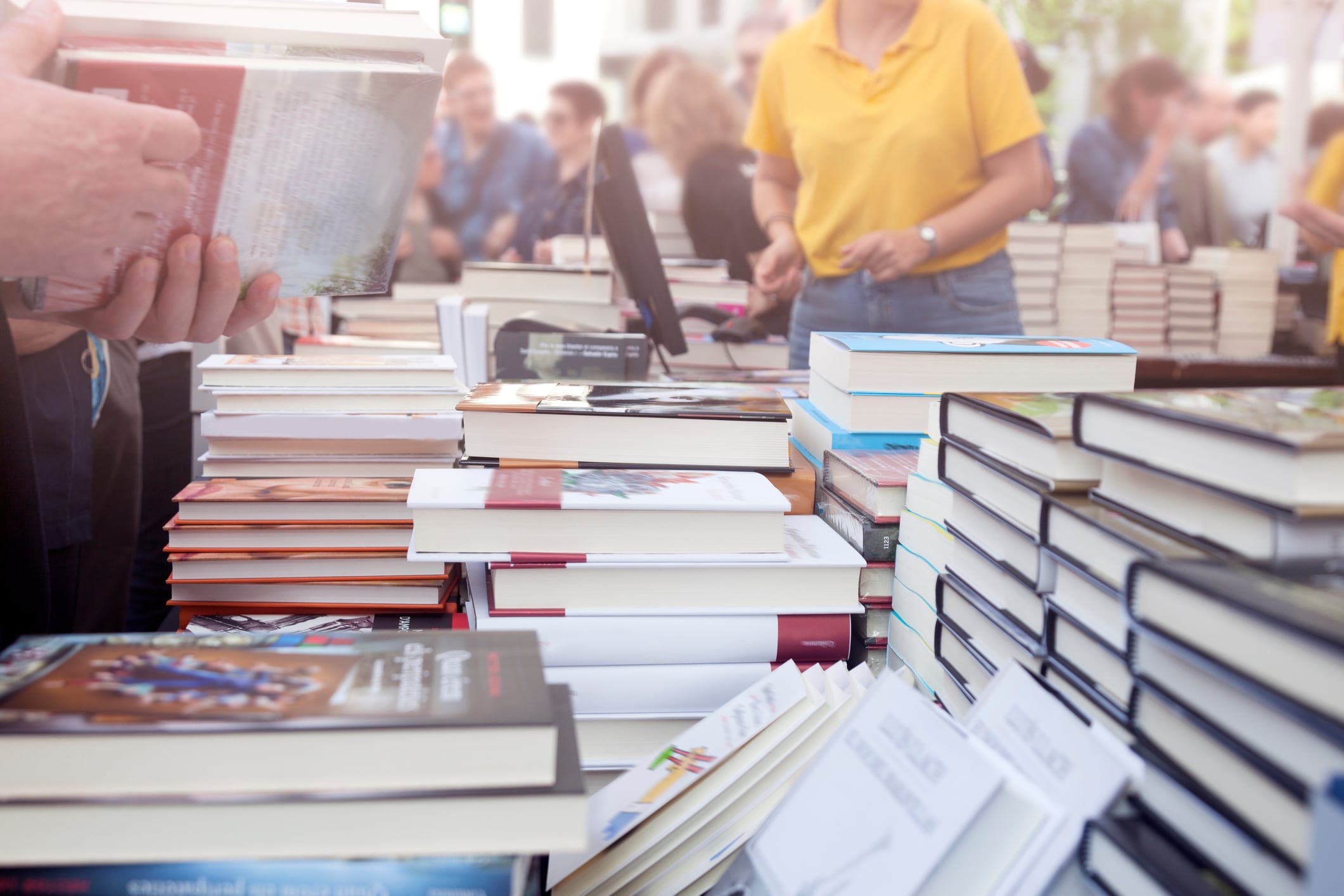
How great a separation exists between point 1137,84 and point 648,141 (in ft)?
9.30

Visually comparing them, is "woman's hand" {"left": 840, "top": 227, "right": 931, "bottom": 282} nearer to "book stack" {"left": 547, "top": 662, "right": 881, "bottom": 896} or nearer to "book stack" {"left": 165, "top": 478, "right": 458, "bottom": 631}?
"book stack" {"left": 165, "top": 478, "right": 458, "bottom": 631}

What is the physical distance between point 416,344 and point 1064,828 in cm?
158

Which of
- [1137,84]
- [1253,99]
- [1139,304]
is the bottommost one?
[1139,304]

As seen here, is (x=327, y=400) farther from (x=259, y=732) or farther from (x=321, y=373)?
(x=259, y=732)

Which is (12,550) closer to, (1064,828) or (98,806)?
(98,806)

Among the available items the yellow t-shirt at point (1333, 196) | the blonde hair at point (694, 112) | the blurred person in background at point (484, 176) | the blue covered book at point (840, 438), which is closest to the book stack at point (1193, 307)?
the yellow t-shirt at point (1333, 196)

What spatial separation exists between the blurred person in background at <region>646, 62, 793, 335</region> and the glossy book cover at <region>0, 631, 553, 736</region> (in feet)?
5.11

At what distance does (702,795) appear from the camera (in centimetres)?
65

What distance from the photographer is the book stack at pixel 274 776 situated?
49 cm

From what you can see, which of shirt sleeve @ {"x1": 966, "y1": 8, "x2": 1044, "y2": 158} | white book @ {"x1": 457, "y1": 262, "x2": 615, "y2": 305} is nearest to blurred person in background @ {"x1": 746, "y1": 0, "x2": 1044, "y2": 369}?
shirt sleeve @ {"x1": 966, "y1": 8, "x2": 1044, "y2": 158}

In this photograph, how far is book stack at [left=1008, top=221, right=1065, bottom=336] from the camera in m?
4.68

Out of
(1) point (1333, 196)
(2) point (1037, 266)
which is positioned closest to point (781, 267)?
(2) point (1037, 266)

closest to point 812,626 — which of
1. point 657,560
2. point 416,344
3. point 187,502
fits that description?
point 657,560

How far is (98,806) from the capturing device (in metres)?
0.49
